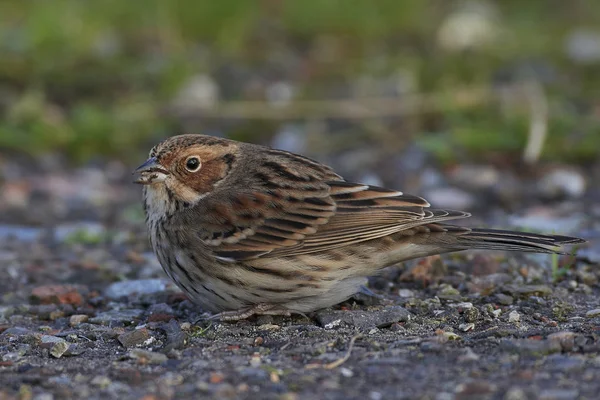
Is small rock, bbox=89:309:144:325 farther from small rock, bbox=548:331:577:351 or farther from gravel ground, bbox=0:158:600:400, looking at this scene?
small rock, bbox=548:331:577:351

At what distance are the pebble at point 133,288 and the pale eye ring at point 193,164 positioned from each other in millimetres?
798

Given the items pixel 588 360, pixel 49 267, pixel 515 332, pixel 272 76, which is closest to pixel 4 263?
pixel 49 267

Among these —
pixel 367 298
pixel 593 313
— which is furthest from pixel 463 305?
pixel 593 313

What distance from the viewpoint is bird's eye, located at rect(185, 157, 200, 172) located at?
5.56m

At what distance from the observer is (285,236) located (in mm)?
5156

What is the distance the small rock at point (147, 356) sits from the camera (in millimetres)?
4301

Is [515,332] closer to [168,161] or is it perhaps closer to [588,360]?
[588,360]

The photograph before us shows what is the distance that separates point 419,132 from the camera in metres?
9.14

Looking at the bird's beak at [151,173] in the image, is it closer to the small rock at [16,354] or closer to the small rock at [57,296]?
the small rock at [57,296]

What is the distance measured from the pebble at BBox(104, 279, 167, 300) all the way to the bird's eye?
31.4 inches

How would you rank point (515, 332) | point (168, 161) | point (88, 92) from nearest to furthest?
point (515, 332) < point (168, 161) < point (88, 92)

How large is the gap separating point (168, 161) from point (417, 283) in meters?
1.52

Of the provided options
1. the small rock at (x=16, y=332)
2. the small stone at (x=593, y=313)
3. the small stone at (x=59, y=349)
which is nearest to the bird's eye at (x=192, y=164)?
the small rock at (x=16, y=332)

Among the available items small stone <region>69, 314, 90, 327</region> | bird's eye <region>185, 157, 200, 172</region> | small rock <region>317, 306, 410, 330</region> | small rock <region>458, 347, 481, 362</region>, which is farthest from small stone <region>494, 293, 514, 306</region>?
small stone <region>69, 314, 90, 327</region>
